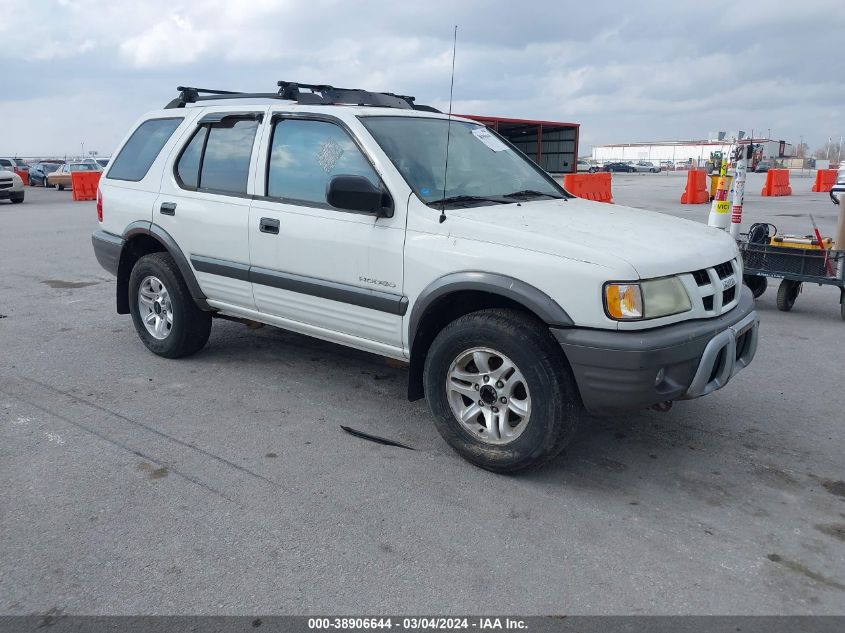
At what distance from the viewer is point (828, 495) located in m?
3.51

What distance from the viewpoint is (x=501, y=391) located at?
3633 mm

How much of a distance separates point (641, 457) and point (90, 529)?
9.07ft

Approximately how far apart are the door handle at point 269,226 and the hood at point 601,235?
123cm

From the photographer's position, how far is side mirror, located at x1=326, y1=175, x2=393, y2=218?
12.5ft

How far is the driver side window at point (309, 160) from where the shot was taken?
13.9 ft

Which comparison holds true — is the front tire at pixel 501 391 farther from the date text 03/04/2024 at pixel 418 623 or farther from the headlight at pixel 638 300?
the date text 03/04/2024 at pixel 418 623

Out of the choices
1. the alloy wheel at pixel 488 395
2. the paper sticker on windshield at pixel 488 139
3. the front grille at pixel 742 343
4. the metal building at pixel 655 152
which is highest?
the metal building at pixel 655 152

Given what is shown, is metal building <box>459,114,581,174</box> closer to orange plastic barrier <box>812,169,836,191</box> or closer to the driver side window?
orange plastic barrier <box>812,169,836,191</box>

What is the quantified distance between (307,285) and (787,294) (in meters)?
5.36

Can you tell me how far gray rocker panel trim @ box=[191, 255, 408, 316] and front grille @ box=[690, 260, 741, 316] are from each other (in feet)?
4.93

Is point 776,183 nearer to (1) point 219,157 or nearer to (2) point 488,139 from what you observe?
(2) point 488,139

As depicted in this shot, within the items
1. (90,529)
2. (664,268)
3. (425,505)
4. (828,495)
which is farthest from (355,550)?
(828,495)

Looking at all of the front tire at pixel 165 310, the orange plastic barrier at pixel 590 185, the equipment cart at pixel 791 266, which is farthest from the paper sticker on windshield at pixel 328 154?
the orange plastic barrier at pixel 590 185

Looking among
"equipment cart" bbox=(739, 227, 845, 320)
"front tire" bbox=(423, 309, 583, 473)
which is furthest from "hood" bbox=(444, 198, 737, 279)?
"equipment cart" bbox=(739, 227, 845, 320)
